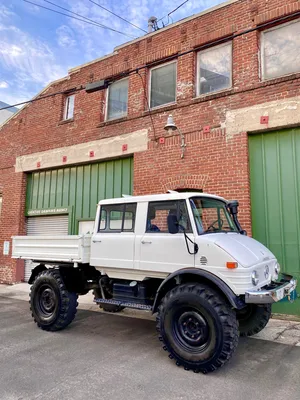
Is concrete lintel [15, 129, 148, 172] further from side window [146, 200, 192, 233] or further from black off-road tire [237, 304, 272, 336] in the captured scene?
black off-road tire [237, 304, 272, 336]

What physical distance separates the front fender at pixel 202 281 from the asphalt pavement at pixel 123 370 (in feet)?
2.86

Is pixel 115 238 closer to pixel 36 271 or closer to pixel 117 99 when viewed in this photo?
pixel 36 271

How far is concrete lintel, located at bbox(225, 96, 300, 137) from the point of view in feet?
22.8

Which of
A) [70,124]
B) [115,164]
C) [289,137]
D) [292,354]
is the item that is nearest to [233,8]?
[289,137]

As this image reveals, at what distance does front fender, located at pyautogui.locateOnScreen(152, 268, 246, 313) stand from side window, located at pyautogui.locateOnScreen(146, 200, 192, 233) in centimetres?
61

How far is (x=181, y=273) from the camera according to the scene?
4.27 meters

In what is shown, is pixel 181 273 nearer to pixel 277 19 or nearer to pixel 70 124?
pixel 277 19

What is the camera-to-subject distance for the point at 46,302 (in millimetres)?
5840

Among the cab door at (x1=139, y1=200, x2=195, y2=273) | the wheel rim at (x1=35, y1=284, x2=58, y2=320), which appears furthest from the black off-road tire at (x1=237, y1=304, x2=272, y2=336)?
the wheel rim at (x1=35, y1=284, x2=58, y2=320)

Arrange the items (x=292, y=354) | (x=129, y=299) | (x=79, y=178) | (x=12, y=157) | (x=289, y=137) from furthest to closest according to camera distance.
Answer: (x=12, y=157) < (x=79, y=178) < (x=289, y=137) < (x=129, y=299) < (x=292, y=354)

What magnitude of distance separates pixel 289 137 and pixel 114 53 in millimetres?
6358

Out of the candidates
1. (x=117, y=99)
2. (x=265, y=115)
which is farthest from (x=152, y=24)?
(x=265, y=115)

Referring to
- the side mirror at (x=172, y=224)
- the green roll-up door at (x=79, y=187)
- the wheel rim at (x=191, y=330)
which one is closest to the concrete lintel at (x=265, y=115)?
the green roll-up door at (x=79, y=187)

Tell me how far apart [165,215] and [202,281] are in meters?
1.15
